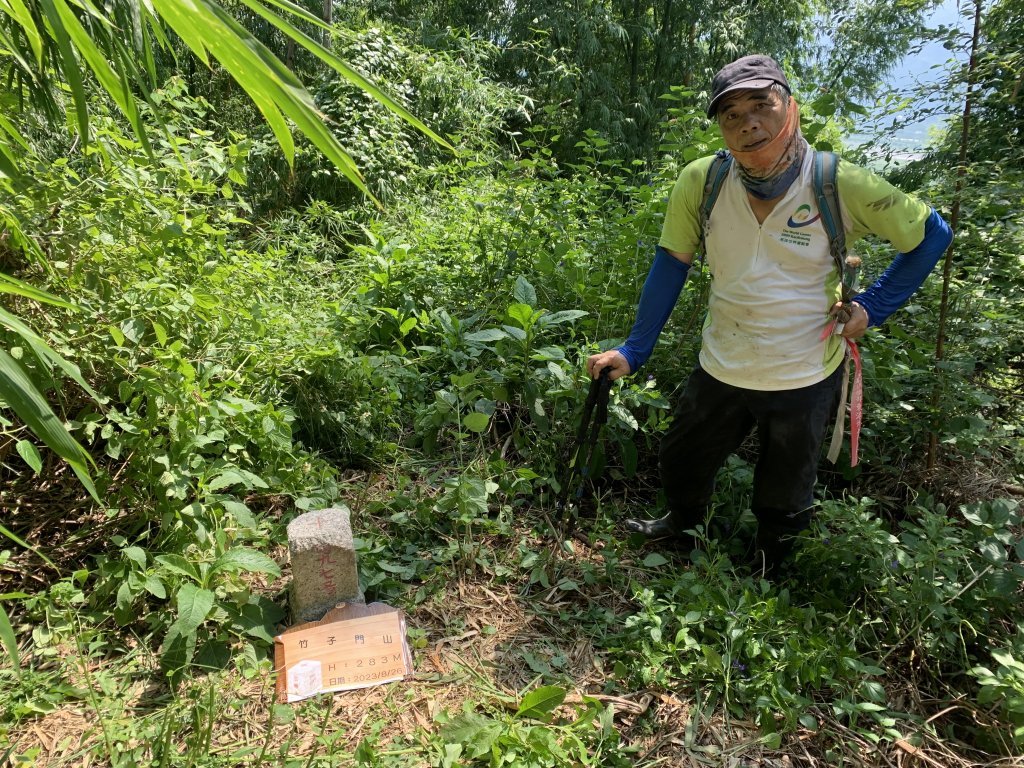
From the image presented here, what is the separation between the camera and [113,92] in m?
0.94

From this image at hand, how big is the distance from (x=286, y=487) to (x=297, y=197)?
4629mm

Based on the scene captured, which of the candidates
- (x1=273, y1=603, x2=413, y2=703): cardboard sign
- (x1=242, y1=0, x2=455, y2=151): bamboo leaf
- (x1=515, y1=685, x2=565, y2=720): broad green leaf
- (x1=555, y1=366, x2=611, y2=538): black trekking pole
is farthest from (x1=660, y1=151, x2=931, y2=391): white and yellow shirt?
(x1=242, y1=0, x2=455, y2=151): bamboo leaf

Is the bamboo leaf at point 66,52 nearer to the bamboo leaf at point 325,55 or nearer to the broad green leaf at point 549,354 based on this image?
the bamboo leaf at point 325,55

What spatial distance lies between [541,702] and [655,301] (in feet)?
4.87

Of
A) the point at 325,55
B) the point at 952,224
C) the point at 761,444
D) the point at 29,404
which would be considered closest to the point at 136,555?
the point at 29,404

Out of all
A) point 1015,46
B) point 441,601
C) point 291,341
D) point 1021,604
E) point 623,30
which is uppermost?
point 623,30

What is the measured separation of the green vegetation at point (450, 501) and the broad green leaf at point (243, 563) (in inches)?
0.9

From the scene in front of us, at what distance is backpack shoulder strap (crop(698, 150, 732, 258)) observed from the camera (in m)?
2.20

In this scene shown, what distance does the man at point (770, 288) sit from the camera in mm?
1977

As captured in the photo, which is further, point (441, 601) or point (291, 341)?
point (291, 341)

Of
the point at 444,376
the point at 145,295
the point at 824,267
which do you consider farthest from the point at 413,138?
the point at 824,267

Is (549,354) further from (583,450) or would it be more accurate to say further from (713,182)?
(713,182)

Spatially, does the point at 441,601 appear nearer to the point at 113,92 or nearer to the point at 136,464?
the point at 136,464

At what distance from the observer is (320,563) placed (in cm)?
214
